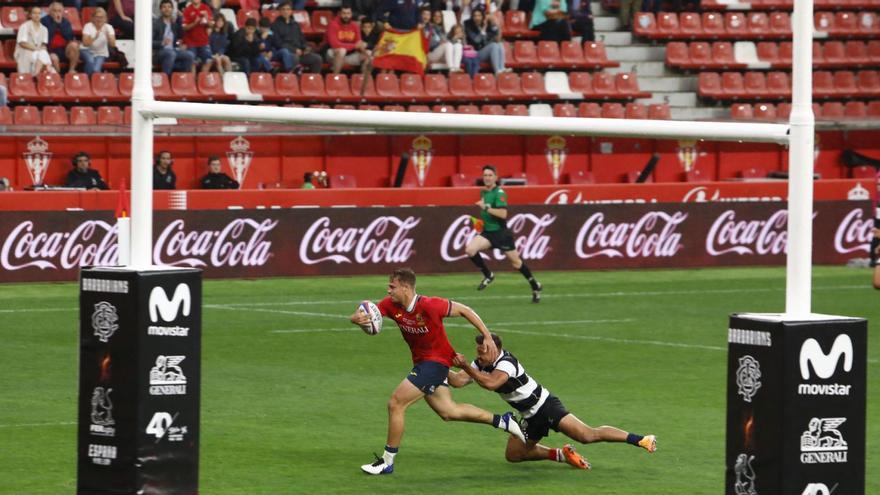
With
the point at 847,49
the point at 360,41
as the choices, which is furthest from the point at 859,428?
the point at 847,49

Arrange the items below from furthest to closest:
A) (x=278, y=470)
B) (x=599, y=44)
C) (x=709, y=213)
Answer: (x=599, y=44), (x=709, y=213), (x=278, y=470)

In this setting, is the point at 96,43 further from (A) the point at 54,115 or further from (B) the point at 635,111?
(B) the point at 635,111

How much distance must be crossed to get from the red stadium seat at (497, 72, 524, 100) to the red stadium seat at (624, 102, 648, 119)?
6.64ft

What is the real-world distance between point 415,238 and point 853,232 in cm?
804

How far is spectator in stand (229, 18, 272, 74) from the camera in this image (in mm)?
29125

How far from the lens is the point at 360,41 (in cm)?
3056

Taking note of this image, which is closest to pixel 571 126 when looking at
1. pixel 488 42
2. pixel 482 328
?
pixel 482 328

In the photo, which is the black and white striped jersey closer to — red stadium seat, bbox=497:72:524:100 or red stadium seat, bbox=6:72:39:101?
red stadium seat, bbox=6:72:39:101

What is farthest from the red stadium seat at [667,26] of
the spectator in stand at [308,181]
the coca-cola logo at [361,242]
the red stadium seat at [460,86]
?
the coca-cola logo at [361,242]

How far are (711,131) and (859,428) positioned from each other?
4.60 ft

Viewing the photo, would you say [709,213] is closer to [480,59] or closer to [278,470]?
[480,59]

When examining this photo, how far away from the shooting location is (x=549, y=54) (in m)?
33.1

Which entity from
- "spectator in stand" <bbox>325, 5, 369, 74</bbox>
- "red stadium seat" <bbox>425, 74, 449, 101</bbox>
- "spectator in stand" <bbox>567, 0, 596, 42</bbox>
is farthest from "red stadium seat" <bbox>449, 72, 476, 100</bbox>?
"spectator in stand" <bbox>567, 0, 596, 42</bbox>

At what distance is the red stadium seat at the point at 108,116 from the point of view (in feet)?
90.3
